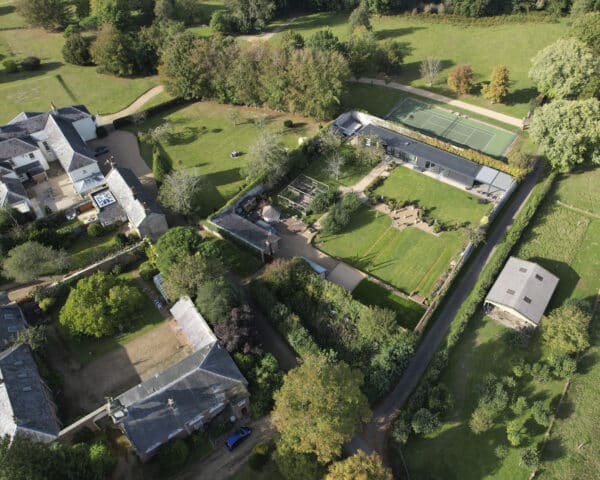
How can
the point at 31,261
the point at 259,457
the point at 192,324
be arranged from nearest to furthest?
the point at 259,457 → the point at 192,324 → the point at 31,261

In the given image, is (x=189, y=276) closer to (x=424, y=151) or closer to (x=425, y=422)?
(x=425, y=422)

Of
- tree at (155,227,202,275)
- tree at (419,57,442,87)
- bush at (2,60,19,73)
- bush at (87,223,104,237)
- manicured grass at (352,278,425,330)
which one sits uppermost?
bush at (2,60,19,73)

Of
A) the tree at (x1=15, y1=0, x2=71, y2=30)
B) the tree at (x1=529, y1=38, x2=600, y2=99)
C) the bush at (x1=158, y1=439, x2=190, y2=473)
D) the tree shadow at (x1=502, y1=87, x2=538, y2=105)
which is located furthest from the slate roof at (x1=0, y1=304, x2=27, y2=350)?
the tree at (x1=15, y1=0, x2=71, y2=30)

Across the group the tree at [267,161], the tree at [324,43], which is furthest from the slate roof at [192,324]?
the tree at [324,43]

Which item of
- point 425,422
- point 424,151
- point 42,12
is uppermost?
point 42,12

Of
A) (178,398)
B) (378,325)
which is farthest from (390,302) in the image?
(178,398)

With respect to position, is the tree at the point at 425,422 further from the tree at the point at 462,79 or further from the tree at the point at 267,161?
the tree at the point at 462,79

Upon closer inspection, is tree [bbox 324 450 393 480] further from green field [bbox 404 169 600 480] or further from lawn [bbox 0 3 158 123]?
lawn [bbox 0 3 158 123]
